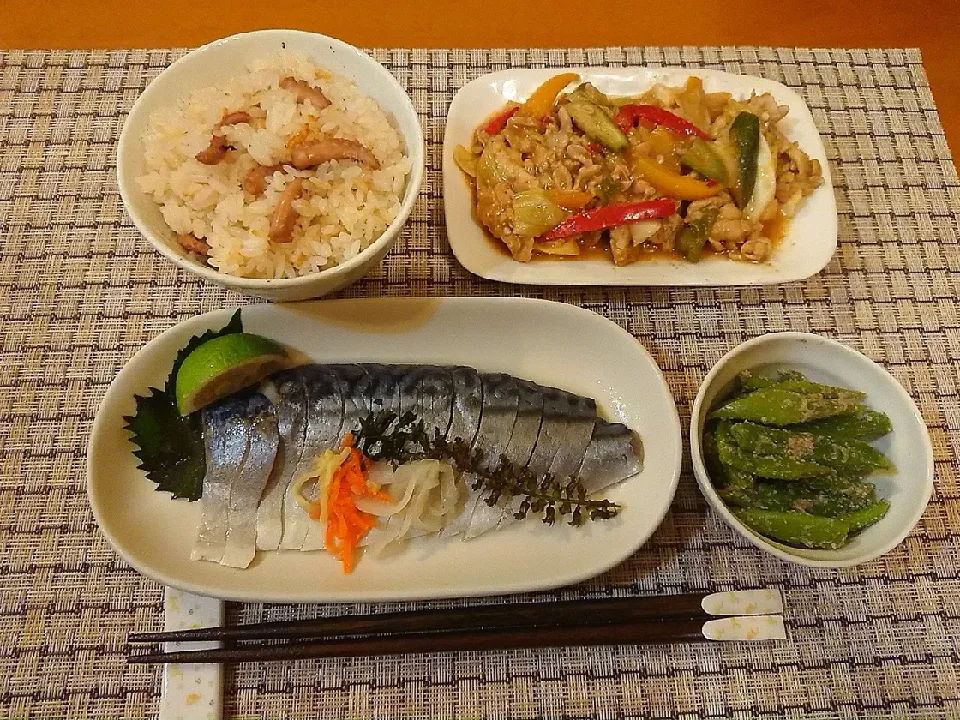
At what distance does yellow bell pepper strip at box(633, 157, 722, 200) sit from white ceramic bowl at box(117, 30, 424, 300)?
84 centimetres

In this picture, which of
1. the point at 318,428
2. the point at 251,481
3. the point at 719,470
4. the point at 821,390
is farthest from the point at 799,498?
the point at 251,481

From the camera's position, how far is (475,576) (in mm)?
1694

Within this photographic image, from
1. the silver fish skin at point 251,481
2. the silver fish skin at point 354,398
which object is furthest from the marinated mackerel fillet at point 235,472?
the silver fish skin at point 354,398

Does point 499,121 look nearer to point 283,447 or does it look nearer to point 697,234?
point 697,234

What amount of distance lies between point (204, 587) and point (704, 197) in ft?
6.27

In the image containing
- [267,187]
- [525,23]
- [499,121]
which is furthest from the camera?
[525,23]

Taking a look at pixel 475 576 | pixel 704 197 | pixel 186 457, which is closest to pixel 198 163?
pixel 186 457

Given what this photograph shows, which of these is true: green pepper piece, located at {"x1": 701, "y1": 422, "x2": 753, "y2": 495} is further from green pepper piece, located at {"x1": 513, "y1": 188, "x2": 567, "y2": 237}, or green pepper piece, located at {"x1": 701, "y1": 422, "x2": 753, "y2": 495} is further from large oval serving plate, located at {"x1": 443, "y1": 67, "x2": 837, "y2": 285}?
green pepper piece, located at {"x1": 513, "y1": 188, "x2": 567, "y2": 237}

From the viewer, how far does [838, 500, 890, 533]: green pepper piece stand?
167cm

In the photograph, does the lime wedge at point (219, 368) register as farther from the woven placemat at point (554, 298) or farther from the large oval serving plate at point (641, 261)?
the large oval serving plate at point (641, 261)

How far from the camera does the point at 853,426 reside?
1772 millimetres

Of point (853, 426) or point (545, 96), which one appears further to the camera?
A: point (545, 96)

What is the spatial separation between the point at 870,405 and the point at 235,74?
2.04 meters

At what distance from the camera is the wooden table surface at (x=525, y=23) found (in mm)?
2592
